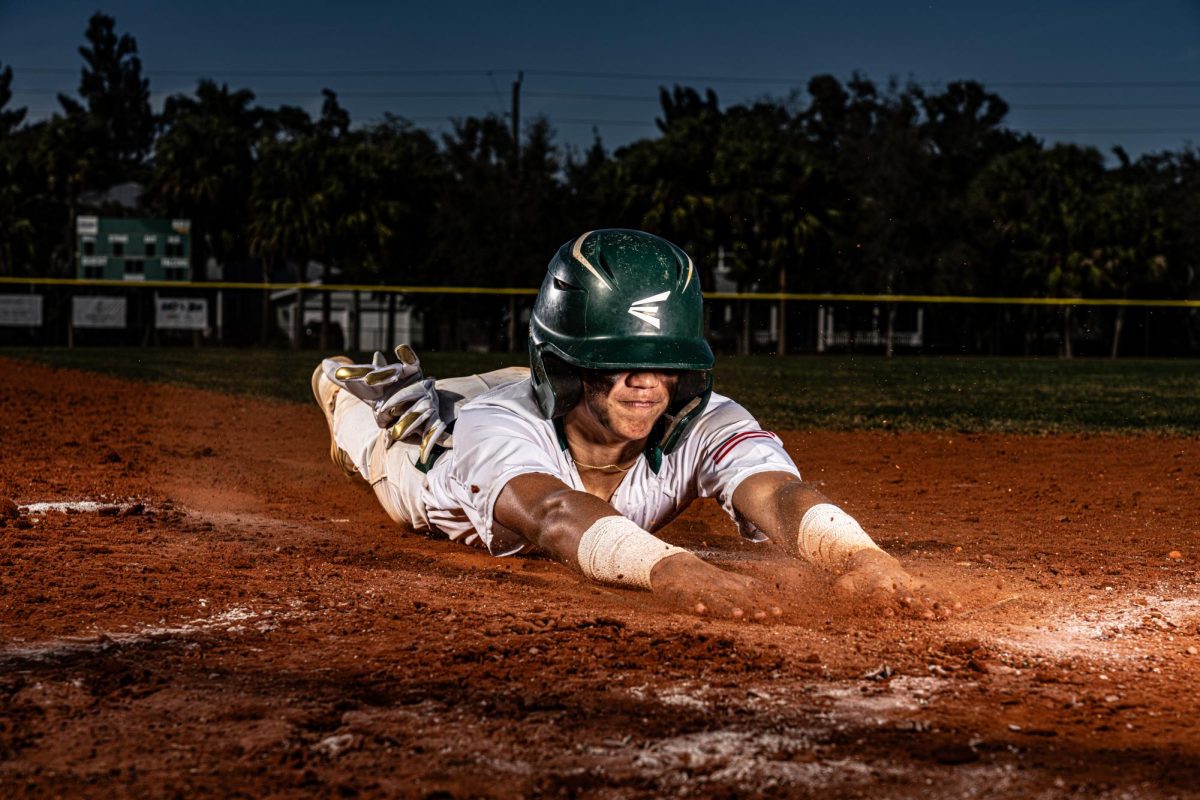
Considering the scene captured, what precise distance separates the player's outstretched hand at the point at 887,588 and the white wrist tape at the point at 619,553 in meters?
0.47

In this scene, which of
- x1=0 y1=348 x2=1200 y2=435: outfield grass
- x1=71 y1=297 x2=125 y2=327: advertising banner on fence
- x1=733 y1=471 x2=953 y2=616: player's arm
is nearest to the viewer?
x1=733 y1=471 x2=953 y2=616: player's arm

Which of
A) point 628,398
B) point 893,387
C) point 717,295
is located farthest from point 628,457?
point 717,295

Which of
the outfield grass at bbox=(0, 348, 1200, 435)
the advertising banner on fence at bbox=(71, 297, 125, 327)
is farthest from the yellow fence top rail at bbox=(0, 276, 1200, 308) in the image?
the outfield grass at bbox=(0, 348, 1200, 435)

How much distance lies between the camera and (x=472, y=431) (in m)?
3.77

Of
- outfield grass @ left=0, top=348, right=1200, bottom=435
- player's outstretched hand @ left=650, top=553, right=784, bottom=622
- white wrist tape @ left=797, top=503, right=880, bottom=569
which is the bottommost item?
outfield grass @ left=0, top=348, right=1200, bottom=435

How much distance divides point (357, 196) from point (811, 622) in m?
38.1

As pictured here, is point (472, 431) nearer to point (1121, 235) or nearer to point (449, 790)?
point (449, 790)

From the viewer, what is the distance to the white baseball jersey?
12.0 feet

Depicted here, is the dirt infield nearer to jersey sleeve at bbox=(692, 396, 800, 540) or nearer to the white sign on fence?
jersey sleeve at bbox=(692, 396, 800, 540)

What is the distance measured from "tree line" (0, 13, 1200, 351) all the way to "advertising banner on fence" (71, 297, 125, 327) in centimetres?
847

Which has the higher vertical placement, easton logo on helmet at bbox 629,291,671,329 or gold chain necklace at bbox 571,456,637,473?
easton logo on helmet at bbox 629,291,671,329

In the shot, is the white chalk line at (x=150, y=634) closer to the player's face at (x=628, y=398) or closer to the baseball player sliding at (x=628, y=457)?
the baseball player sliding at (x=628, y=457)

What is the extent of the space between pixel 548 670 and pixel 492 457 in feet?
3.52

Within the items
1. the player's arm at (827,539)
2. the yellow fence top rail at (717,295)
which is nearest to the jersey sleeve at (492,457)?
the player's arm at (827,539)
